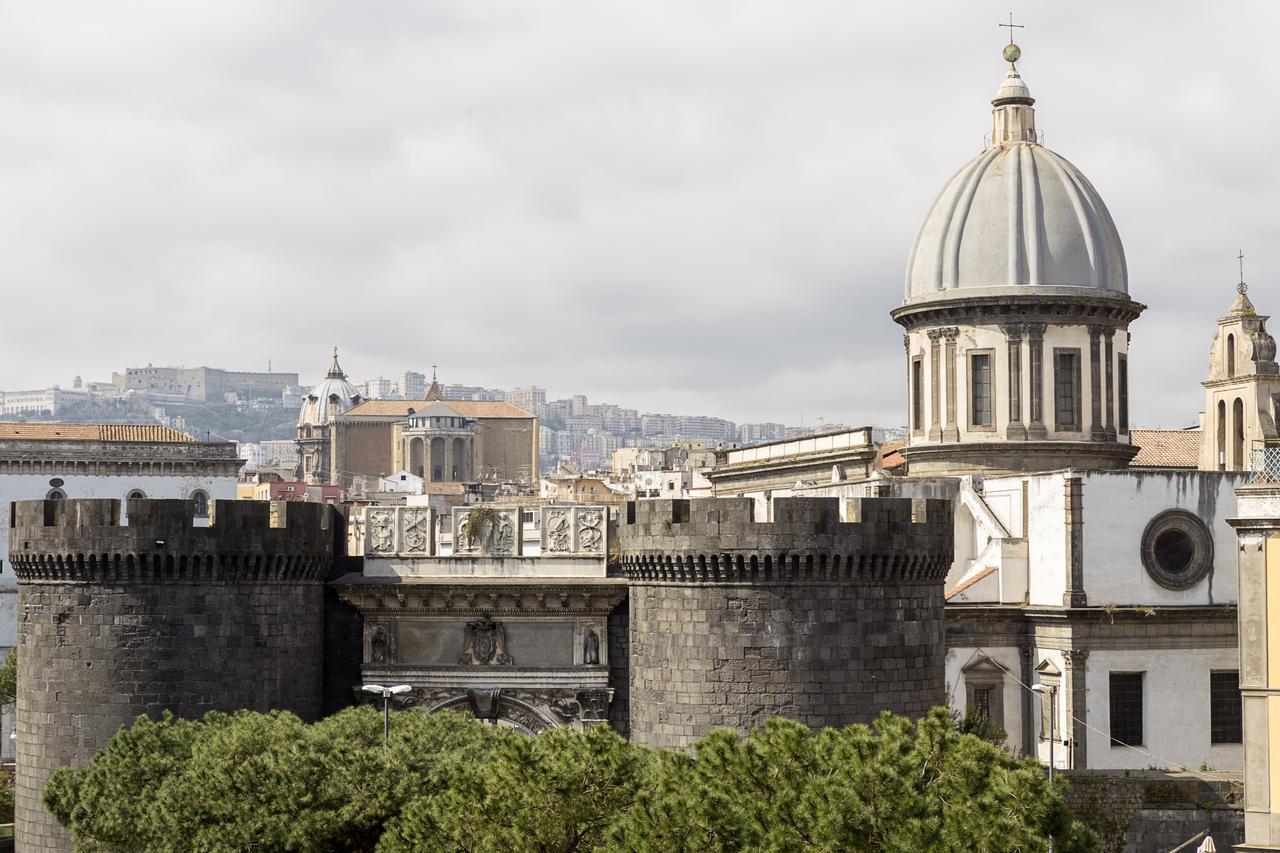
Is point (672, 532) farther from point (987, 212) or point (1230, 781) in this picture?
point (987, 212)

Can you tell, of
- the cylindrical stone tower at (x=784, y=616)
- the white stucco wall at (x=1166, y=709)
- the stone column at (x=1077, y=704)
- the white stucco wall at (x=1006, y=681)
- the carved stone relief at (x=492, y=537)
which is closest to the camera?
the cylindrical stone tower at (x=784, y=616)

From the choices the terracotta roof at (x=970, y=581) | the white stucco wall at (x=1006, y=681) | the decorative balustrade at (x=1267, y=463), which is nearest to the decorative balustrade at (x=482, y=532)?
the decorative balustrade at (x=1267, y=463)

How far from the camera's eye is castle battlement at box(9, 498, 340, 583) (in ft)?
130

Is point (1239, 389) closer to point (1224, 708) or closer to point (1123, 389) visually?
point (1123, 389)

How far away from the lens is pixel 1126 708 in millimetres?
52094

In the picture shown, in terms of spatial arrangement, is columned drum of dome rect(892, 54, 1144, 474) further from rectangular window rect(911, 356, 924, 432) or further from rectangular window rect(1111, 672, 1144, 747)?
rectangular window rect(1111, 672, 1144, 747)

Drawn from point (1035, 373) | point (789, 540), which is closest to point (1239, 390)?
point (1035, 373)

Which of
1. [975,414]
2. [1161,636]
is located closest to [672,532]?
[1161,636]

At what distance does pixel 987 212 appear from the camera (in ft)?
196

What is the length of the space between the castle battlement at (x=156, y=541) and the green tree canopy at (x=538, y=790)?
318 centimetres

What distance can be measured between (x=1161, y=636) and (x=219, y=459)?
185 ft

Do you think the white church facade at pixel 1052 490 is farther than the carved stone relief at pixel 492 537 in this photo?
Yes

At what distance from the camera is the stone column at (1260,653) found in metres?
39.7

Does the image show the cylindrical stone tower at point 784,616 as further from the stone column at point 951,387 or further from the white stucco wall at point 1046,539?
the stone column at point 951,387
